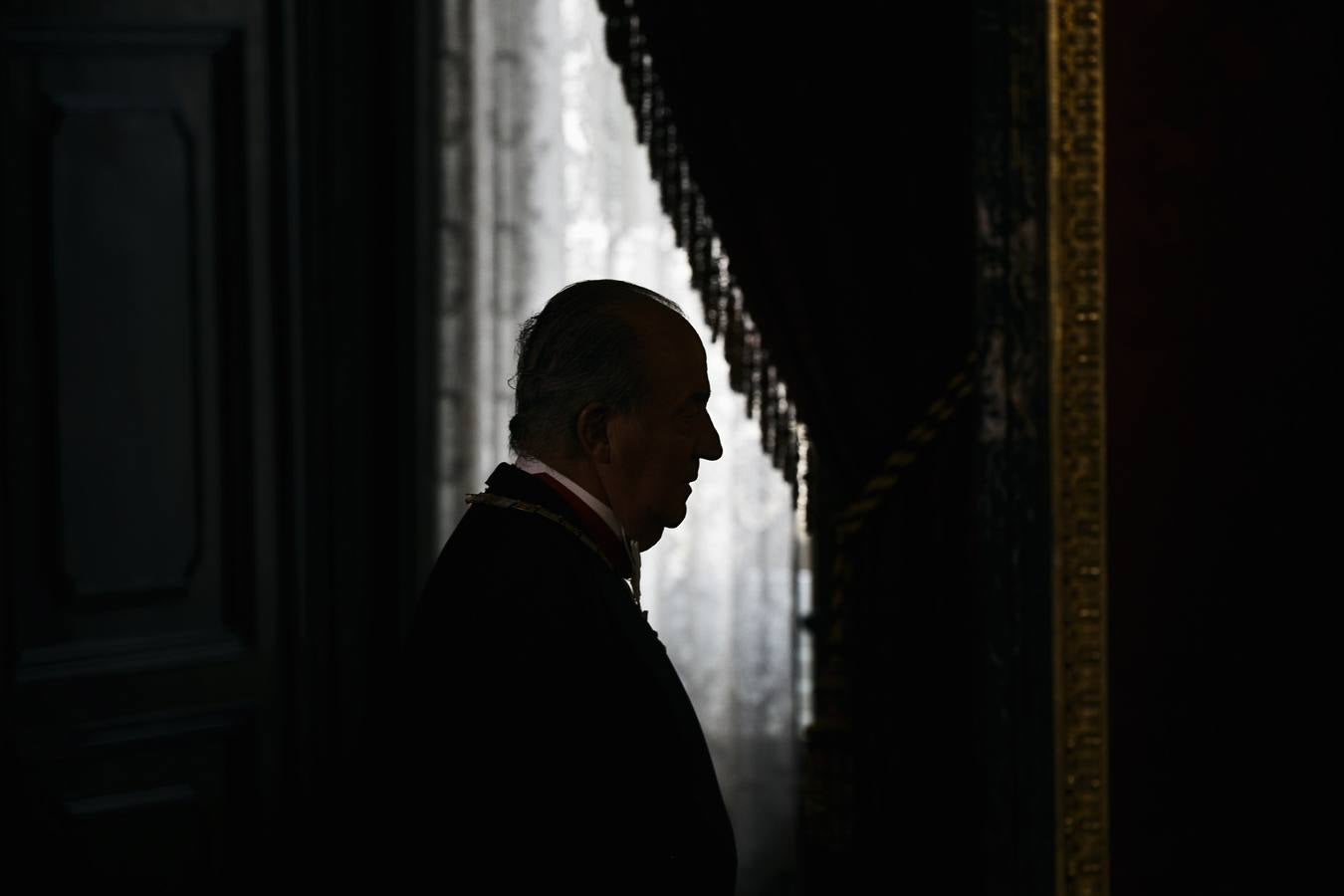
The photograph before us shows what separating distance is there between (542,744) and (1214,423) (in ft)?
4.04

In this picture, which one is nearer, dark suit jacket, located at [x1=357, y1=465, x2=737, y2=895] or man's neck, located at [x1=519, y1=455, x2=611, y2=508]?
dark suit jacket, located at [x1=357, y1=465, x2=737, y2=895]

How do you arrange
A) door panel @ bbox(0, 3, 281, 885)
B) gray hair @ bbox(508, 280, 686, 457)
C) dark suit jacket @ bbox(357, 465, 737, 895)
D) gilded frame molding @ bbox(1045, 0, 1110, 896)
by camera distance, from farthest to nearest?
1. door panel @ bbox(0, 3, 281, 885)
2. gilded frame molding @ bbox(1045, 0, 1110, 896)
3. gray hair @ bbox(508, 280, 686, 457)
4. dark suit jacket @ bbox(357, 465, 737, 895)

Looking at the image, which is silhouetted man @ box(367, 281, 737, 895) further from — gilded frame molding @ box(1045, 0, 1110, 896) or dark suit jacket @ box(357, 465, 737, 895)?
gilded frame molding @ box(1045, 0, 1110, 896)

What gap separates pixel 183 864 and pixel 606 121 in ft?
5.80

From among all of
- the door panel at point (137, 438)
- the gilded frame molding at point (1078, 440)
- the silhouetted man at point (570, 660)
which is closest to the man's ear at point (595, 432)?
the silhouetted man at point (570, 660)

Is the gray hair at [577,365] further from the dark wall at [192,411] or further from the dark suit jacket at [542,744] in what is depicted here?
the dark wall at [192,411]

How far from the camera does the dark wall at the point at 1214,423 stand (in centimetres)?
194

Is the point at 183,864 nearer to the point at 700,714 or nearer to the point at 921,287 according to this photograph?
the point at 700,714

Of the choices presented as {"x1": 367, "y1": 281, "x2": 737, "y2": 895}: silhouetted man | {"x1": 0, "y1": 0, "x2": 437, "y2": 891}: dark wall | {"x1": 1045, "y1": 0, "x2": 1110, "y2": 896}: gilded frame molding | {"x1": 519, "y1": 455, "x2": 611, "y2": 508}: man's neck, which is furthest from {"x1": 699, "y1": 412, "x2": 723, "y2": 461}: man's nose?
{"x1": 0, "y1": 0, "x2": 437, "y2": 891}: dark wall

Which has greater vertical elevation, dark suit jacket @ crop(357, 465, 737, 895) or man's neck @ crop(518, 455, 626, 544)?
A: man's neck @ crop(518, 455, 626, 544)

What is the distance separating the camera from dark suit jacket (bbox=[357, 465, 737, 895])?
1140 mm

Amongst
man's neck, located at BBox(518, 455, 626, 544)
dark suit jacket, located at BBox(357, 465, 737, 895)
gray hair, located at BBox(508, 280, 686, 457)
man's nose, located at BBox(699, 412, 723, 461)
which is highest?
gray hair, located at BBox(508, 280, 686, 457)

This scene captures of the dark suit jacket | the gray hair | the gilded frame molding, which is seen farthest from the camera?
the gilded frame molding

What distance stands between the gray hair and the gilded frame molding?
81cm
